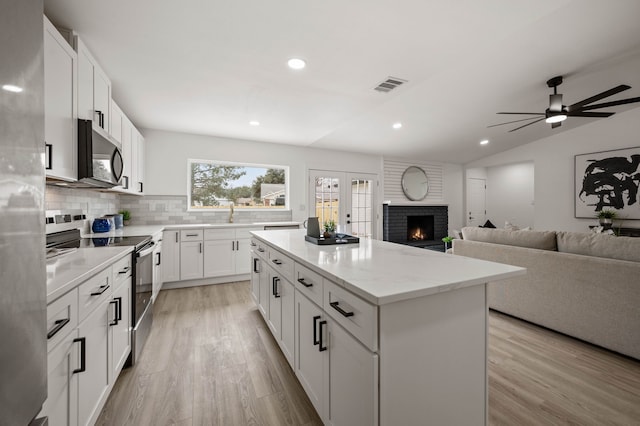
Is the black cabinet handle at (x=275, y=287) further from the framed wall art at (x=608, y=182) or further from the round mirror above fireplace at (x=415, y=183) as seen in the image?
the framed wall art at (x=608, y=182)

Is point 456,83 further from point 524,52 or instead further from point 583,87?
point 583,87

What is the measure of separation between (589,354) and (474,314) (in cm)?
179

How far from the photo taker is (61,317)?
3.41ft

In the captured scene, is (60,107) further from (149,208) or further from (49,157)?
(149,208)

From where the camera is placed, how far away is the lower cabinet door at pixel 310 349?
1.34 m

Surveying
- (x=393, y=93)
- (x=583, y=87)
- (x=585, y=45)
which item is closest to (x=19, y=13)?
(x=393, y=93)

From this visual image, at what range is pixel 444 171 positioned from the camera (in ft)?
23.8

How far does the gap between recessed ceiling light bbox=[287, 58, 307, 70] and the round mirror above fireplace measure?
4.68m

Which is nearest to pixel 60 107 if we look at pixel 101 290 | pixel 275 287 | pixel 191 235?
pixel 101 290

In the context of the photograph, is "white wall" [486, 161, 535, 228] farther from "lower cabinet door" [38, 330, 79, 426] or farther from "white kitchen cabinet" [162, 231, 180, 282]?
"lower cabinet door" [38, 330, 79, 426]

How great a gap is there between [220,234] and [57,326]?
10.4ft

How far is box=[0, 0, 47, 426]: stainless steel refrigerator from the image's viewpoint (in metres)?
0.52

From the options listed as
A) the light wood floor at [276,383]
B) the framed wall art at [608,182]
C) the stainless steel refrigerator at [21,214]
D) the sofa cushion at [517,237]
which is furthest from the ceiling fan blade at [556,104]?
the stainless steel refrigerator at [21,214]

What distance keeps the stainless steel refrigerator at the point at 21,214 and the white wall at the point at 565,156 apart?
740cm
